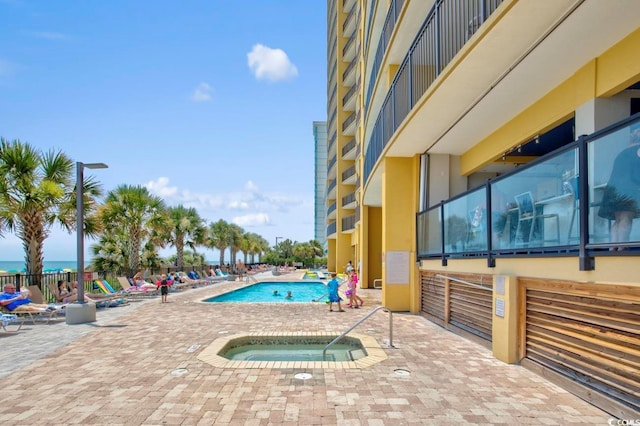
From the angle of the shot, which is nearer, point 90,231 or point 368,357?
point 368,357

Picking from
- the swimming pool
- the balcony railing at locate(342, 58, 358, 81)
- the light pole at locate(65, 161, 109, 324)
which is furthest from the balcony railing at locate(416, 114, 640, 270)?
the balcony railing at locate(342, 58, 358, 81)

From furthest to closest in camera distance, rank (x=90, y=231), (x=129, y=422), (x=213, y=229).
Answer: (x=213, y=229) < (x=90, y=231) < (x=129, y=422)

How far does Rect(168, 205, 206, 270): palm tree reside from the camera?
29.4 m

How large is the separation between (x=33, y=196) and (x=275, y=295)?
12.0 metres

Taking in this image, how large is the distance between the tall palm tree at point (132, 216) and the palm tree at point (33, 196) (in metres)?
6.33

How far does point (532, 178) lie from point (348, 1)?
35.1 meters

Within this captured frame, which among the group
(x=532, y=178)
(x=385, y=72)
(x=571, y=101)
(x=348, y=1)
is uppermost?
(x=348, y=1)

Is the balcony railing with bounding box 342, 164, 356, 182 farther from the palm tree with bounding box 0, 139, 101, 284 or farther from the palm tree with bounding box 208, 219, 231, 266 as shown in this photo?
the palm tree with bounding box 0, 139, 101, 284

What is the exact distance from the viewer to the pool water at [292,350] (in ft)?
25.3

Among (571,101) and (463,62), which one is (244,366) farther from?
(571,101)

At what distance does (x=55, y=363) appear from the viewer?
649 centimetres

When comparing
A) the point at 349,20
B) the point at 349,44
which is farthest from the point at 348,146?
the point at 349,20

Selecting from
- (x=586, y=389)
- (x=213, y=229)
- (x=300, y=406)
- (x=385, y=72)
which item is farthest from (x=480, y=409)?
(x=213, y=229)

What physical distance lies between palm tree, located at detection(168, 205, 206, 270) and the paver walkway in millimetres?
21168
